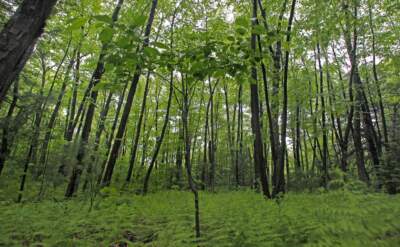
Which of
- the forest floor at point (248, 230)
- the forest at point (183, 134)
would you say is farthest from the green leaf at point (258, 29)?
the forest floor at point (248, 230)

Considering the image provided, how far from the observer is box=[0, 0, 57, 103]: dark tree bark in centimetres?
177

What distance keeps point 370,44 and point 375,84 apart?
3.24 metres

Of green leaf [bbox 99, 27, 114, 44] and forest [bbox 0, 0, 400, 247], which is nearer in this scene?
green leaf [bbox 99, 27, 114, 44]

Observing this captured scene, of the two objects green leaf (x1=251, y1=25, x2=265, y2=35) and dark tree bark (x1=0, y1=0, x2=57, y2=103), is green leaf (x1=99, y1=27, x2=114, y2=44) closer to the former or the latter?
dark tree bark (x1=0, y1=0, x2=57, y2=103)

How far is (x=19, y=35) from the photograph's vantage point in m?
1.81

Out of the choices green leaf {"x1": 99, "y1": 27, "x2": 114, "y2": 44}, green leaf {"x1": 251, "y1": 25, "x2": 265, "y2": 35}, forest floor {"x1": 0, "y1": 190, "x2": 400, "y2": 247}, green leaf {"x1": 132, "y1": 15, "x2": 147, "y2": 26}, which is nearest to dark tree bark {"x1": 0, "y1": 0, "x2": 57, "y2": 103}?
green leaf {"x1": 99, "y1": 27, "x2": 114, "y2": 44}

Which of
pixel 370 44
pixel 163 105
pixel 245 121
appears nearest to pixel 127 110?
pixel 163 105

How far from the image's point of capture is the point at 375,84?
1070 cm

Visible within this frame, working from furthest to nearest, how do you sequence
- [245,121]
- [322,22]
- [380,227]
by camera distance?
[245,121] < [322,22] < [380,227]

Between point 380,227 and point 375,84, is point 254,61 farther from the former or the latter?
point 375,84

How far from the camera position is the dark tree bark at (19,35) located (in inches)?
69.6

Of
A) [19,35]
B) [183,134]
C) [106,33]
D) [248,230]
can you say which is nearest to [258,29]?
[106,33]

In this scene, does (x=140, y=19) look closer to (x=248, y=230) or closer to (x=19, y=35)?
(x=19, y=35)

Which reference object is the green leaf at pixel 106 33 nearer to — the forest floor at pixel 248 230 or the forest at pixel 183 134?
the forest at pixel 183 134
